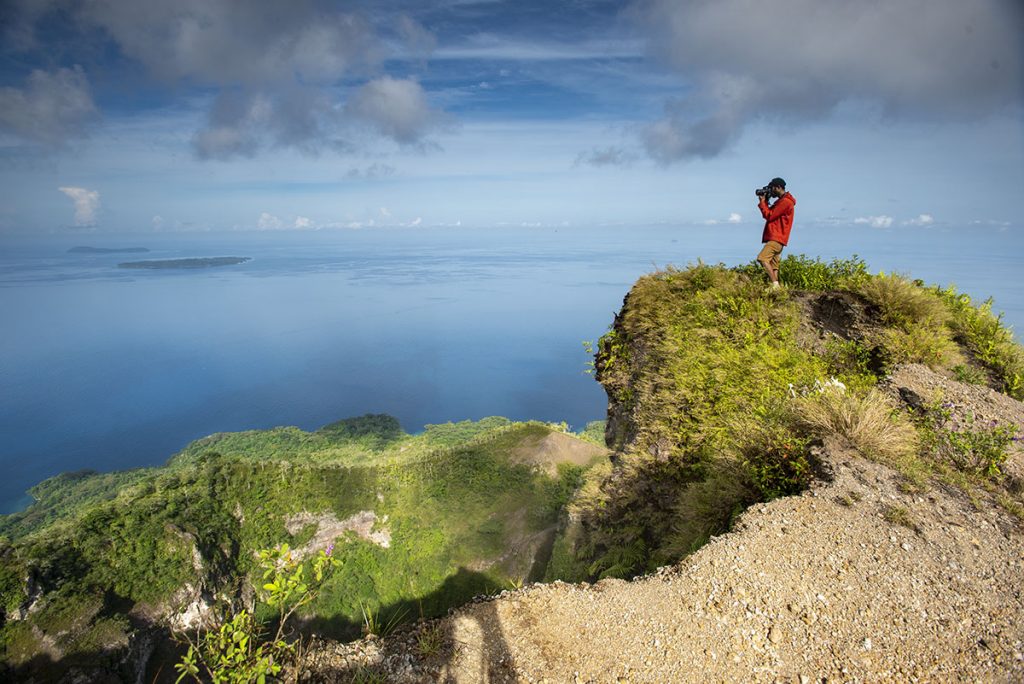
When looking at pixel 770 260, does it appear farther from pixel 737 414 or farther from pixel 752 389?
pixel 737 414

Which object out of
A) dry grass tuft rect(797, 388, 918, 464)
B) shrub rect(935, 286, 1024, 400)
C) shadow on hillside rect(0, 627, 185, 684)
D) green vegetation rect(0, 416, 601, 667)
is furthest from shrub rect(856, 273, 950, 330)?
shadow on hillside rect(0, 627, 185, 684)

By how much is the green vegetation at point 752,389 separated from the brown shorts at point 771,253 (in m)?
0.49

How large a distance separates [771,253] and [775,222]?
717mm

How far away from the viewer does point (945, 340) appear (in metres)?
9.08

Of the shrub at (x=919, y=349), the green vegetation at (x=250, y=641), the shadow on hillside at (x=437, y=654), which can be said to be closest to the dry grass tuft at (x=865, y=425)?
the shrub at (x=919, y=349)

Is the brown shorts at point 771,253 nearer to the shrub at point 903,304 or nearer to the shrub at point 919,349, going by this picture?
the shrub at point 903,304

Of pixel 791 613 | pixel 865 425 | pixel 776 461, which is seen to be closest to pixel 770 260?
pixel 865 425

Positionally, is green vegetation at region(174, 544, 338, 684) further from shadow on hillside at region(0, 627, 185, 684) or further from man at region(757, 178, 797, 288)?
shadow on hillside at region(0, 627, 185, 684)

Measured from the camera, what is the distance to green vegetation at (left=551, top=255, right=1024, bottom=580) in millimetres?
6445

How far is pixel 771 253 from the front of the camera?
1080cm

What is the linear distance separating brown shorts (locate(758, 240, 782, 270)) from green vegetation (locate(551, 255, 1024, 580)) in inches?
19.4

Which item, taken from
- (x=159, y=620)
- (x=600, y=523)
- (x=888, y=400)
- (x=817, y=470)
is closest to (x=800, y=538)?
(x=817, y=470)

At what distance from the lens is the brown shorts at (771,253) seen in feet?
35.0

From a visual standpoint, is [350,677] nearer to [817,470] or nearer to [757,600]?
[757,600]
